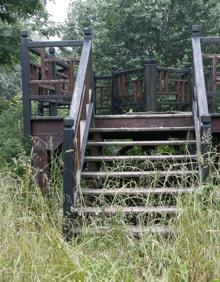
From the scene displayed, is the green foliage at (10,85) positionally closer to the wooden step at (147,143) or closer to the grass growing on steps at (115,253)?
the wooden step at (147,143)

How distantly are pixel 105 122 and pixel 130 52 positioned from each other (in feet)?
31.0

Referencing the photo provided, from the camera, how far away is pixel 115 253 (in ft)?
9.39

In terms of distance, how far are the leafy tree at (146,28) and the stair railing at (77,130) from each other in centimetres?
891

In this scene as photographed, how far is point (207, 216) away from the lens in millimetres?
2824

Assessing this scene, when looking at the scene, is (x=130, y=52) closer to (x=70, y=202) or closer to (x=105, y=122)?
(x=105, y=122)

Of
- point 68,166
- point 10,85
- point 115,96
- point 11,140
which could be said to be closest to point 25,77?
point 11,140

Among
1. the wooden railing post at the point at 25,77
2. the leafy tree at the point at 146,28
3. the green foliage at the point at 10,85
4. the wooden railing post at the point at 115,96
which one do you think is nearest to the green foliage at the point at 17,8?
the wooden railing post at the point at 115,96

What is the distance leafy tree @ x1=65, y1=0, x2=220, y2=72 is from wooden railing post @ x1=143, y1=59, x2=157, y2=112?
611 centimetres

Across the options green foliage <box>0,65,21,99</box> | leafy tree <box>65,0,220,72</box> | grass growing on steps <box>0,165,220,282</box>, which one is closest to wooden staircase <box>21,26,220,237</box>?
grass growing on steps <box>0,165,220,282</box>

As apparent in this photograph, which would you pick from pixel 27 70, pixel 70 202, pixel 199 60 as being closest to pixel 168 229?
pixel 70 202

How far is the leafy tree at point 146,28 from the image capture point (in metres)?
14.3

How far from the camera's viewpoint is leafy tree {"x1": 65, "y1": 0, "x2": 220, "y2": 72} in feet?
46.8

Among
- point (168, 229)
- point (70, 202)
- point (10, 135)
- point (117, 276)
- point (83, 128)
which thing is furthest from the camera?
point (10, 135)

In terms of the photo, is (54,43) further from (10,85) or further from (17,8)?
(10,85)
